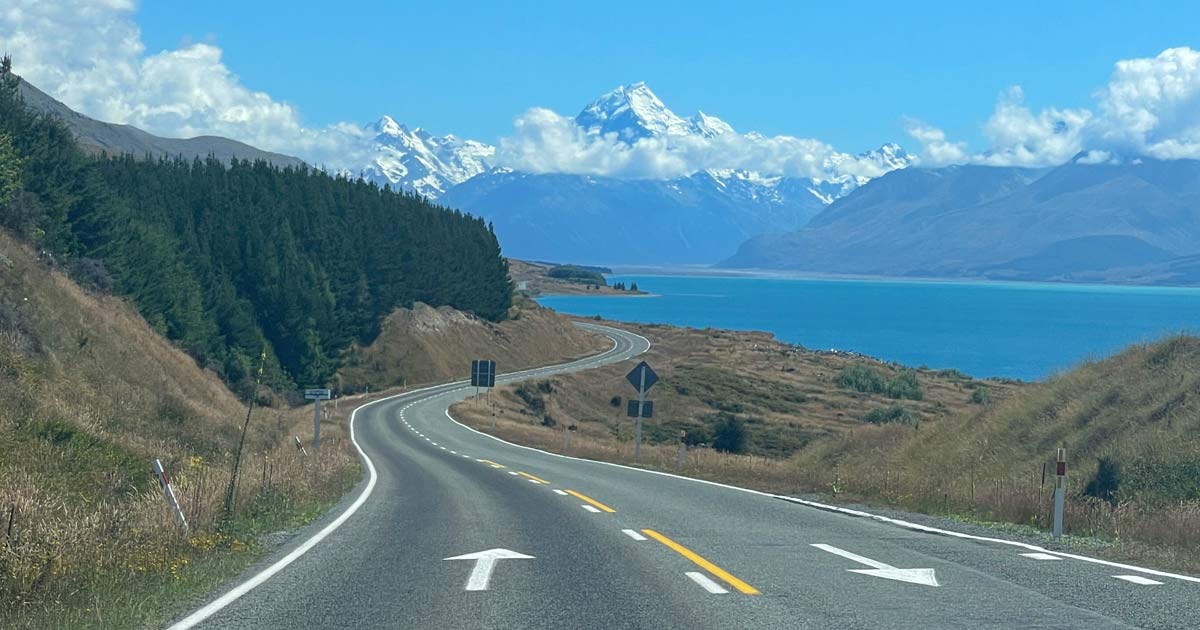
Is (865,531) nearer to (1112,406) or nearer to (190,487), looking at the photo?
(190,487)

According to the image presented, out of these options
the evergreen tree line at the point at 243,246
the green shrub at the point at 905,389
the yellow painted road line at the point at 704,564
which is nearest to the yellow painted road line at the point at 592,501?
the yellow painted road line at the point at 704,564

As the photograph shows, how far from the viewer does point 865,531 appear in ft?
48.0

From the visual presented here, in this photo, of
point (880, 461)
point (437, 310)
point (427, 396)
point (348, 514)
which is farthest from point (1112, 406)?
point (437, 310)

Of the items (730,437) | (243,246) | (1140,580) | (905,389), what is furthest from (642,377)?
(243,246)

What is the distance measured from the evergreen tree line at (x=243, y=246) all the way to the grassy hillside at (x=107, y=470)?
816 cm

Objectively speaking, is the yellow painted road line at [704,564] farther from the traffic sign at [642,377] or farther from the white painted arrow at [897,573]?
the traffic sign at [642,377]

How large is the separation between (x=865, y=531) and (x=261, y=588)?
7452 mm

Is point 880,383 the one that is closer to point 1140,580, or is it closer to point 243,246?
point 243,246

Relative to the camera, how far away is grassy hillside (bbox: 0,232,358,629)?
9.67m

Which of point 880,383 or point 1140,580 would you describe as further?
point 880,383

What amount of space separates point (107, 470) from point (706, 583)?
12543 millimetres

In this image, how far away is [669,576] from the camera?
1087cm

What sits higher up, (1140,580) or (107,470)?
(1140,580)

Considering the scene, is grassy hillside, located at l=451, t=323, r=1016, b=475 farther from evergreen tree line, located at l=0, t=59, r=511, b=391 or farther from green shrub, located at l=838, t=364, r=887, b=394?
evergreen tree line, located at l=0, t=59, r=511, b=391
